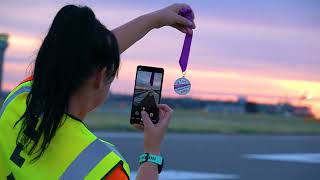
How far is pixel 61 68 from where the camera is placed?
2014mm

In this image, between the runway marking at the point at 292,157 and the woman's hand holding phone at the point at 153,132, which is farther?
the runway marking at the point at 292,157

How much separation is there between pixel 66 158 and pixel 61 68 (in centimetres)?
26

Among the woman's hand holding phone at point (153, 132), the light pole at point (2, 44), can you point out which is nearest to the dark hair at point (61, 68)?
the woman's hand holding phone at point (153, 132)

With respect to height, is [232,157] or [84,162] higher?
[84,162]

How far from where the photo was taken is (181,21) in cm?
275

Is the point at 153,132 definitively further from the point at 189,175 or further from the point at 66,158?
the point at 189,175

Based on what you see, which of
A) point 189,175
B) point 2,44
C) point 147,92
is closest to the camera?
point 147,92

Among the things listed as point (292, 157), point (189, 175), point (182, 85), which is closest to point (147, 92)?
point (182, 85)

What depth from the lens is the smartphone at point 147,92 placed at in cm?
230

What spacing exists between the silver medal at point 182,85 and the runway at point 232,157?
24.0ft

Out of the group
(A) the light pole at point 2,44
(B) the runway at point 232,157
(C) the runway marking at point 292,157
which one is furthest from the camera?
(A) the light pole at point 2,44

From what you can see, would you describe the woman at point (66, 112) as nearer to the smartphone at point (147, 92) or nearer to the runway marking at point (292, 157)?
the smartphone at point (147, 92)

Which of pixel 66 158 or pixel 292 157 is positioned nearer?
pixel 66 158

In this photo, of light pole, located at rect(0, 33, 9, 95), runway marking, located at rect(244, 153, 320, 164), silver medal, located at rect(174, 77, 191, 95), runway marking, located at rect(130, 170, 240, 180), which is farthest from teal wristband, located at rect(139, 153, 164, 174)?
light pole, located at rect(0, 33, 9, 95)
